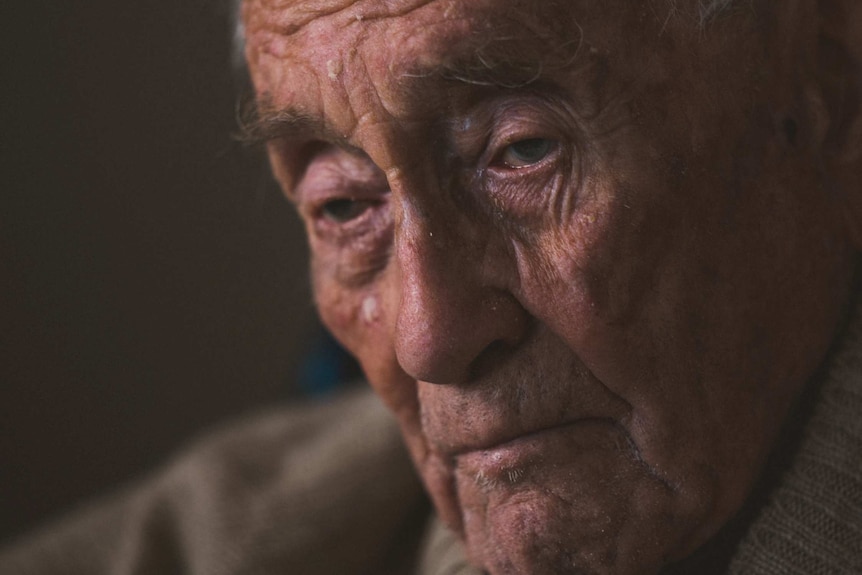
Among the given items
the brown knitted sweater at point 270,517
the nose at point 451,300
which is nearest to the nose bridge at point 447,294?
the nose at point 451,300

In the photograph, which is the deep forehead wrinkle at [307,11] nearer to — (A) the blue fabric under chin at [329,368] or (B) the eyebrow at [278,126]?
(B) the eyebrow at [278,126]

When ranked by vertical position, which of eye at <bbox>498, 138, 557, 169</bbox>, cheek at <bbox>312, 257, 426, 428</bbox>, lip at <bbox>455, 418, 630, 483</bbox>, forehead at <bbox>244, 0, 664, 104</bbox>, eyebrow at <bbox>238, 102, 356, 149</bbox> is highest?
forehead at <bbox>244, 0, 664, 104</bbox>

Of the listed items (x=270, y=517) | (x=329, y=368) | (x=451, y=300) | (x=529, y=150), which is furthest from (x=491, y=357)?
(x=329, y=368)

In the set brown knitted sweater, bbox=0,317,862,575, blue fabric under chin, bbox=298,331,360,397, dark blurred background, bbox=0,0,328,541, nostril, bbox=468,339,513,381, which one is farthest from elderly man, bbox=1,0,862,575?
dark blurred background, bbox=0,0,328,541

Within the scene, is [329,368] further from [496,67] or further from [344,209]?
[496,67]

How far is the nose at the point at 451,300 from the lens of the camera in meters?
0.90

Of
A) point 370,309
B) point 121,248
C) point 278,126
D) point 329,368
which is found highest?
point 278,126

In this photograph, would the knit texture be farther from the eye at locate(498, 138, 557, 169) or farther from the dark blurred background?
the dark blurred background

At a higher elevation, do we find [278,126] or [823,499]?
[278,126]

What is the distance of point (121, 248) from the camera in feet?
8.00

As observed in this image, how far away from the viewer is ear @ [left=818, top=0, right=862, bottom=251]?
37.8 inches

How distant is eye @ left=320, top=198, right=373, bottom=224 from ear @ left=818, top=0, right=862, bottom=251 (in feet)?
1.48

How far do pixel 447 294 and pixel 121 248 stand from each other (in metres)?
1.71

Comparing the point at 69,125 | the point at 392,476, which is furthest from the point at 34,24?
the point at 392,476
